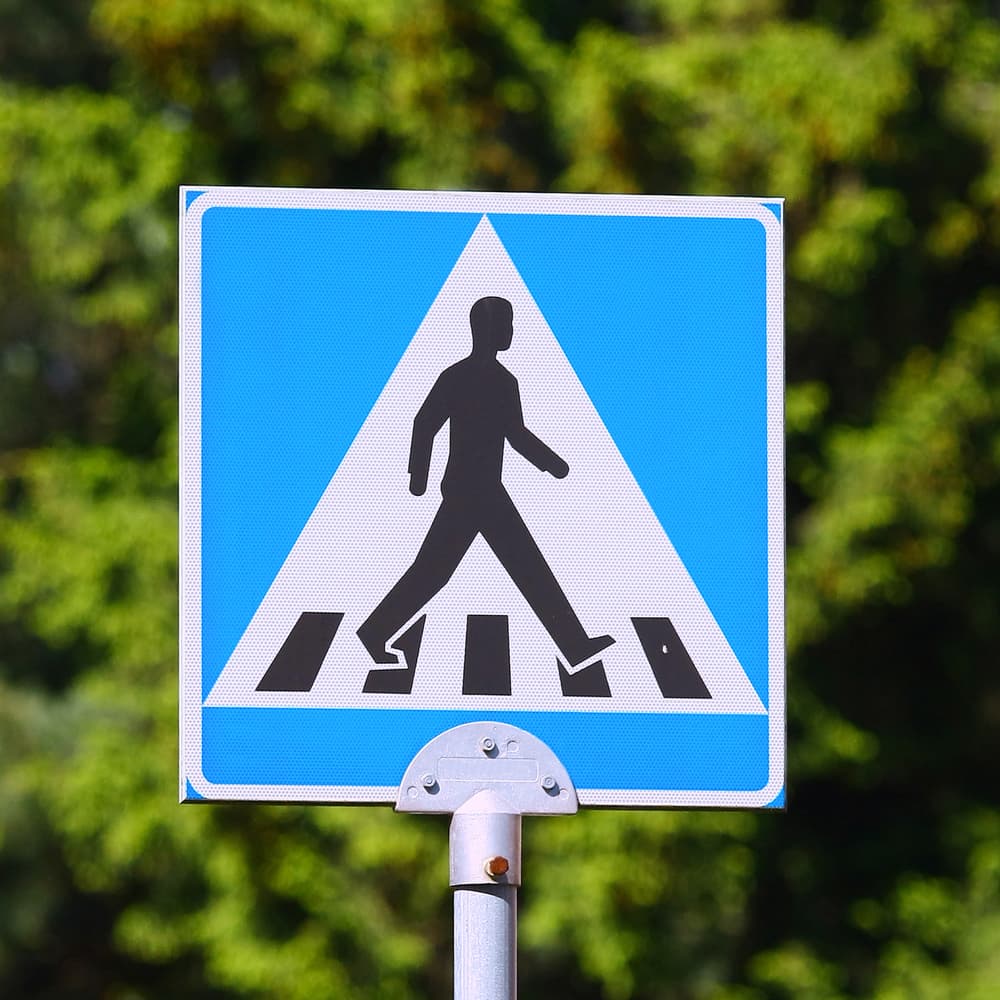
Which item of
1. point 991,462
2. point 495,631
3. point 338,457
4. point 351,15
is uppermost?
point 351,15

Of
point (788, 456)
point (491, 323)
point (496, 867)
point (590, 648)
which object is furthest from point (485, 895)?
point (788, 456)

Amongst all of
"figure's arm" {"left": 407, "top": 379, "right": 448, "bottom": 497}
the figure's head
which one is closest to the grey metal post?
"figure's arm" {"left": 407, "top": 379, "right": 448, "bottom": 497}

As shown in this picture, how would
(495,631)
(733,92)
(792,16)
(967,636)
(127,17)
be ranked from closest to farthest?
1. (495,631)
2. (127,17)
3. (733,92)
4. (792,16)
5. (967,636)

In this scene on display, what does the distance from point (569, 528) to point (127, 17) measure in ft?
17.2

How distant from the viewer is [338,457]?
60.2 inches

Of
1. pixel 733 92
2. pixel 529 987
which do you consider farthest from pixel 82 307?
pixel 529 987

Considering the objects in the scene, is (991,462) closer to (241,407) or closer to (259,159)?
(259,159)

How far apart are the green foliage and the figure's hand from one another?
4.50 metres

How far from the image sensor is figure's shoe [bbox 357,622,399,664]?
1.49 meters

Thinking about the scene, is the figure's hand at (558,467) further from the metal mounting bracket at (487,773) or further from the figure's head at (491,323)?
the metal mounting bracket at (487,773)

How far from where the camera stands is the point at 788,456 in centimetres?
648

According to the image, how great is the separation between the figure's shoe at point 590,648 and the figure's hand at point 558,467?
155 mm

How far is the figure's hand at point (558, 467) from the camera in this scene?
1.53m

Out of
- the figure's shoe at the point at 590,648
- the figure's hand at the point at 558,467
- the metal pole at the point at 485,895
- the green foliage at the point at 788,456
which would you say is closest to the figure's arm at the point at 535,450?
the figure's hand at the point at 558,467
